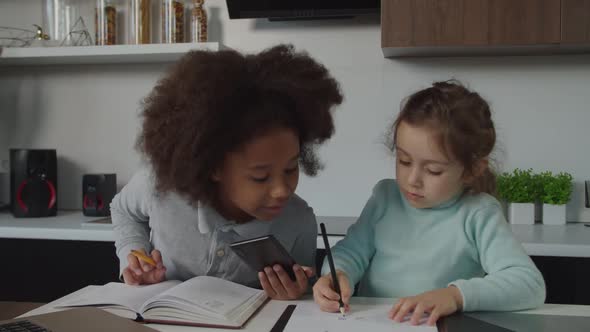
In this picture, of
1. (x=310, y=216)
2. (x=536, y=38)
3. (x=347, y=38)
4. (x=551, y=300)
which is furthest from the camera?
(x=347, y=38)

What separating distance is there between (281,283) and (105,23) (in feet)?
6.00

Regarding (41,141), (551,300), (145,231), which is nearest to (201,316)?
(145,231)

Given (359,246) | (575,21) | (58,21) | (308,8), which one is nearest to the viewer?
(359,246)

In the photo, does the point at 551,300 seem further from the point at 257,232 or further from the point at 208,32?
the point at 208,32

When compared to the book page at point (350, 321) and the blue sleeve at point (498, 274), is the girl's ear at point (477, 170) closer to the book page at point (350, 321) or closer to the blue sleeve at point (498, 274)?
the blue sleeve at point (498, 274)

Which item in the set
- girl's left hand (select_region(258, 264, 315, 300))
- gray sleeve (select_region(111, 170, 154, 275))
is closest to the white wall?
gray sleeve (select_region(111, 170, 154, 275))

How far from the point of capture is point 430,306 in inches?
33.9

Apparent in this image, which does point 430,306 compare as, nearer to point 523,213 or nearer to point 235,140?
point 235,140

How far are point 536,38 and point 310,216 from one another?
3.88 feet

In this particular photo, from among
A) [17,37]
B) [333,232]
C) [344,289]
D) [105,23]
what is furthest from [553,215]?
[17,37]

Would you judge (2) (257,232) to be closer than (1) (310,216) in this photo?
Yes

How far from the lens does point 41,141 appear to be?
2656 mm

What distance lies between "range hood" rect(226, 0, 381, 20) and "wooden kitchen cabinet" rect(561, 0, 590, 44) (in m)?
0.66

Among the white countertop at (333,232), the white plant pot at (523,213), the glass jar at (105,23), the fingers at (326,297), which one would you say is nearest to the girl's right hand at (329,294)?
the fingers at (326,297)
